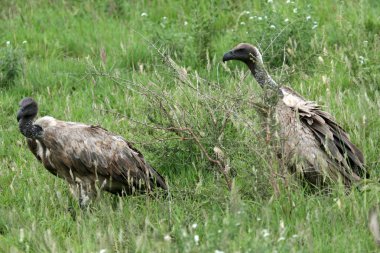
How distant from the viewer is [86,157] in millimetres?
7457

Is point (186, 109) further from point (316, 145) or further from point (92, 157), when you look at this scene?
point (316, 145)

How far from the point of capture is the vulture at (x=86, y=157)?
7.42 metres

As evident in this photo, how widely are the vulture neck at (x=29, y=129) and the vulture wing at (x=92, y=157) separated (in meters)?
0.06

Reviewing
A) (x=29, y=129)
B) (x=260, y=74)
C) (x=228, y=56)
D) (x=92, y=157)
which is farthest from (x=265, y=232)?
(x=228, y=56)

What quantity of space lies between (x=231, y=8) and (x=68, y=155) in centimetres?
457

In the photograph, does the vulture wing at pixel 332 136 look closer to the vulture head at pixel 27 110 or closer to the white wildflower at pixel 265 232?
the white wildflower at pixel 265 232

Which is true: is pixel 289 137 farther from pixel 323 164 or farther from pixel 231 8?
pixel 231 8

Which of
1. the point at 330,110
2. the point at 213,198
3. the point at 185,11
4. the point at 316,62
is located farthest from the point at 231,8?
the point at 213,198

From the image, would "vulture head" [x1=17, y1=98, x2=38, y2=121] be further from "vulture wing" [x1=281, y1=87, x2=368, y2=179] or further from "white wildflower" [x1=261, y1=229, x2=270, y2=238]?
"white wildflower" [x1=261, y1=229, x2=270, y2=238]

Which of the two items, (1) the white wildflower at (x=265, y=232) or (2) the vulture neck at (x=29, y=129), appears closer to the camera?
(1) the white wildflower at (x=265, y=232)

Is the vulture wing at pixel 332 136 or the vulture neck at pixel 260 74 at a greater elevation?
the vulture neck at pixel 260 74

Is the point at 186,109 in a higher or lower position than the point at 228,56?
lower

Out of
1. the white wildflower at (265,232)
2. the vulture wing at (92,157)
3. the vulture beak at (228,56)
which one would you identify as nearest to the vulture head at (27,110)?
the vulture wing at (92,157)

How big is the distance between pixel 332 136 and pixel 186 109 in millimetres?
1307
